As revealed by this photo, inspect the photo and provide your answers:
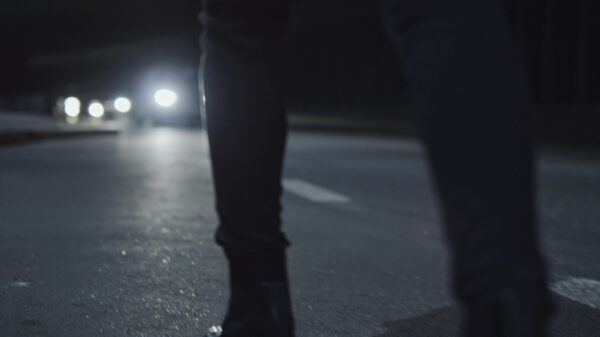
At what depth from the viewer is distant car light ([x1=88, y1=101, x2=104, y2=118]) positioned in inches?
802

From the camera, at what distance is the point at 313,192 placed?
4.29 meters

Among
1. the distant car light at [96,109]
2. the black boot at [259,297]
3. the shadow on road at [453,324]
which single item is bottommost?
the distant car light at [96,109]

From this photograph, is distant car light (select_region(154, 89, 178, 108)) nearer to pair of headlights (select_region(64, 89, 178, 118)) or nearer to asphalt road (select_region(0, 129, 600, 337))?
pair of headlights (select_region(64, 89, 178, 118))

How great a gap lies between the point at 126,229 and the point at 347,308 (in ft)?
4.26

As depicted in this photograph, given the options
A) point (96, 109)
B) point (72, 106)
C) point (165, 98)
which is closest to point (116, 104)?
point (96, 109)

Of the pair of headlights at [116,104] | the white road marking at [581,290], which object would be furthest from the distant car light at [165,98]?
the white road marking at [581,290]

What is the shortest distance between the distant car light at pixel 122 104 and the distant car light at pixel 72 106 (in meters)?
1.62

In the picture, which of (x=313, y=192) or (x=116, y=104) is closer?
(x=313, y=192)

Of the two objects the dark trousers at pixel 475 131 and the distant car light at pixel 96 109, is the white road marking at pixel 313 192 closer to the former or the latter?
the dark trousers at pixel 475 131

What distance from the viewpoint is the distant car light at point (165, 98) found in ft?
58.6

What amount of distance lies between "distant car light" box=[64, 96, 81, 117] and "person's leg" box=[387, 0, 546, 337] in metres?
20.7

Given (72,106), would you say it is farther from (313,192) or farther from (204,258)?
(204,258)

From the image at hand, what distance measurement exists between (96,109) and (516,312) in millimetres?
20736

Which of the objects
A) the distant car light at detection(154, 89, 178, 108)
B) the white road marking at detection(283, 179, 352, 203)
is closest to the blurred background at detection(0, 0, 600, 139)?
the distant car light at detection(154, 89, 178, 108)
